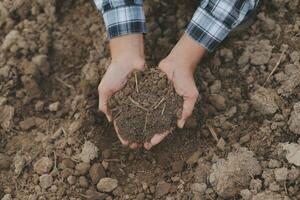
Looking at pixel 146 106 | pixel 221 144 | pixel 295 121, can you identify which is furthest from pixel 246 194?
pixel 146 106

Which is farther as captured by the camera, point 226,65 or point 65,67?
point 65,67

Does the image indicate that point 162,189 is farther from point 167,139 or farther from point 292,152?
point 292,152

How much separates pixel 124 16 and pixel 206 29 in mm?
301

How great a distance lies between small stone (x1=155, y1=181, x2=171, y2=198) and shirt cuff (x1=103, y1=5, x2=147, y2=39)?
0.56 metres

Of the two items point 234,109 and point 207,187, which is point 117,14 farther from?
point 207,187

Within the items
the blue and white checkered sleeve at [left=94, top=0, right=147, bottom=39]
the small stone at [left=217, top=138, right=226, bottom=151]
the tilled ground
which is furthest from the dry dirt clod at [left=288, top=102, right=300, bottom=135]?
the blue and white checkered sleeve at [left=94, top=0, right=147, bottom=39]

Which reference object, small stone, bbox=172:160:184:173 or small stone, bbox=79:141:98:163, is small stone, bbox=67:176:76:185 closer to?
small stone, bbox=79:141:98:163

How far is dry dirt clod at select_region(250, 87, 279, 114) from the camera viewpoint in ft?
6.39

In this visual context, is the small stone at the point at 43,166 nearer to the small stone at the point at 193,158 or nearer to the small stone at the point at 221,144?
the small stone at the point at 193,158

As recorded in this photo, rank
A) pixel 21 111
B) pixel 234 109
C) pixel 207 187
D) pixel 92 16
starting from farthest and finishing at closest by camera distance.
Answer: pixel 92 16
pixel 21 111
pixel 234 109
pixel 207 187

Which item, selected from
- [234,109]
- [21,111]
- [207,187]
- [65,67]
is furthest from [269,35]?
[21,111]

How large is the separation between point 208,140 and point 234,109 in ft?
0.50

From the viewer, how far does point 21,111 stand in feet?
6.97

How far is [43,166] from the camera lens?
6.41ft
